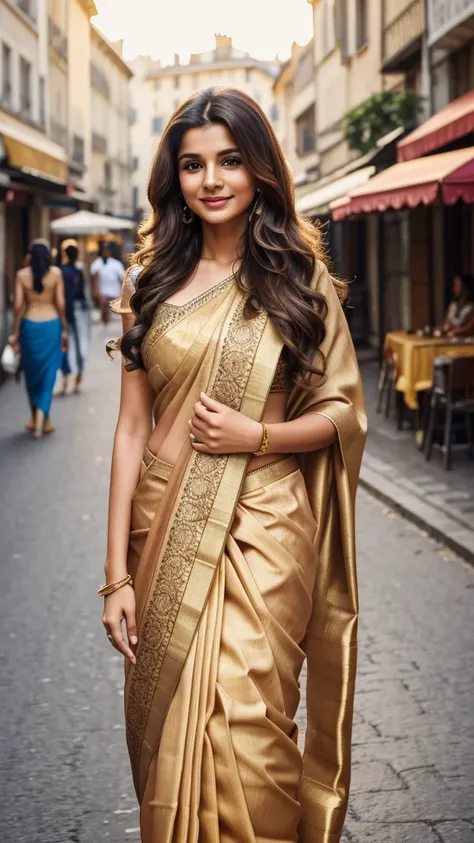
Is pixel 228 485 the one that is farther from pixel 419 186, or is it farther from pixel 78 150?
pixel 78 150

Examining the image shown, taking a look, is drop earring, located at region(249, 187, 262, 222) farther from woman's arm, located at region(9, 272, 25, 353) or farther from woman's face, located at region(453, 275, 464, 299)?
woman's arm, located at region(9, 272, 25, 353)

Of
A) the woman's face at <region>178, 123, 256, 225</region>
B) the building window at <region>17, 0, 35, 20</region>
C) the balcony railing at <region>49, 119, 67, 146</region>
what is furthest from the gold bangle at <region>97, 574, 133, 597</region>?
the balcony railing at <region>49, 119, 67, 146</region>

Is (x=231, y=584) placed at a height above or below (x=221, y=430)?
below

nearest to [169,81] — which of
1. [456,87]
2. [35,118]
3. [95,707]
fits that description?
[35,118]

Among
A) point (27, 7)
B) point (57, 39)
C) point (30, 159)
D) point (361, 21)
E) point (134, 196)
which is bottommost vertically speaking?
point (30, 159)

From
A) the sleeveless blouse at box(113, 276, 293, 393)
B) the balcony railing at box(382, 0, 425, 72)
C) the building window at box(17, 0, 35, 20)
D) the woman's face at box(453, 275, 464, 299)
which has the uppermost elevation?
the building window at box(17, 0, 35, 20)

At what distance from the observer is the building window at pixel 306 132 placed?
37281mm

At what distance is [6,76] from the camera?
94.3 ft

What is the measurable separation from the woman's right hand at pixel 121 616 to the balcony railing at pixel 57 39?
35.7 meters

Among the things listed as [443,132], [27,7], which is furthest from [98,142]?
[443,132]

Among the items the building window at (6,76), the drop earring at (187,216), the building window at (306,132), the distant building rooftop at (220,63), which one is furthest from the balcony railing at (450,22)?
the distant building rooftop at (220,63)

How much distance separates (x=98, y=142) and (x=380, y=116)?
1663 inches

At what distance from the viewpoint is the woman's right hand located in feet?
9.73

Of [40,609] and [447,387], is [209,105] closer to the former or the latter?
[40,609]
